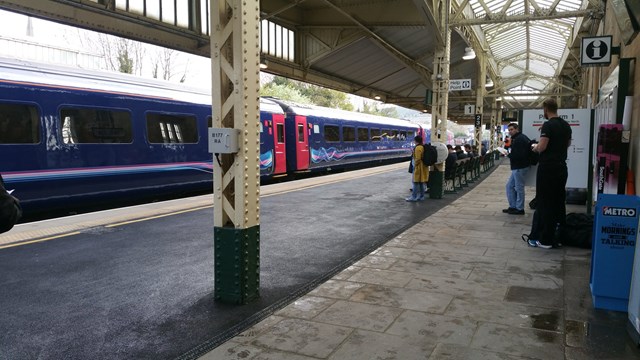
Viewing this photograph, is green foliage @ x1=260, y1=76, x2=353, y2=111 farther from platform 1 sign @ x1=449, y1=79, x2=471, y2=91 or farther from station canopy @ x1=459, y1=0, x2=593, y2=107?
platform 1 sign @ x1=449, y1=79, x2=471, y2=91

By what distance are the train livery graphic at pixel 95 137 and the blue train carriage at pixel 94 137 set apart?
0.05ft

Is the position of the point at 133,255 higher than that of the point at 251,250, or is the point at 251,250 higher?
the point at 251,250

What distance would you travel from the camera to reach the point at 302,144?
55.0ft

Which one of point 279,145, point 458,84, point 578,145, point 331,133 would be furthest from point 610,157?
point 331,133

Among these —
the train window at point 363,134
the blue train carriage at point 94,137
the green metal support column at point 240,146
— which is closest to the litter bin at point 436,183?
the blue train carriage at point 94,137

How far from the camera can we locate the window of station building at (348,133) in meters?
20.5

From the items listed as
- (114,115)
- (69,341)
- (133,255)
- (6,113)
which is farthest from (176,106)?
(69,341)

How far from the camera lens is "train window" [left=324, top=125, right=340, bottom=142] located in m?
18.7

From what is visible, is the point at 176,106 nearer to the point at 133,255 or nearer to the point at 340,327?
the point at 133,255

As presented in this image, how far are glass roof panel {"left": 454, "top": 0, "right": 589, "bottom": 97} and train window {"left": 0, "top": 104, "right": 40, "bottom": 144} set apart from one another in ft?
32.2

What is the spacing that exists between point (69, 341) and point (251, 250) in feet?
5.03

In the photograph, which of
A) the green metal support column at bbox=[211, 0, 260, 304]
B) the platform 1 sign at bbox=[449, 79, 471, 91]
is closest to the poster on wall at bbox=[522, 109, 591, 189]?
the platform 1 sign at bbox=[449, 79, 471, 91]

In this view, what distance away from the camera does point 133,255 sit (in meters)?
5.71

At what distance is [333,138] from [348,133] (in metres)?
1.69
